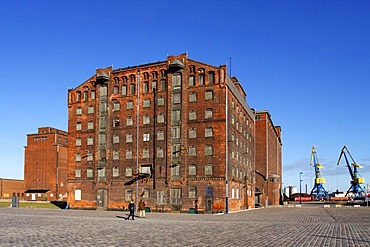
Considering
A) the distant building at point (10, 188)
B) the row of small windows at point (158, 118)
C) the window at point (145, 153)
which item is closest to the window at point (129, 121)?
the row of small windows at point (158, 118)

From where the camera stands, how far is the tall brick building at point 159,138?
54625 millimetres

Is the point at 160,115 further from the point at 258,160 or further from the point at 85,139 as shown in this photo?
the point at 258,160

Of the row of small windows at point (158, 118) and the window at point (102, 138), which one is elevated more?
the row of small windows at point (158, 118)

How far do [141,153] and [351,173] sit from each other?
130 metres

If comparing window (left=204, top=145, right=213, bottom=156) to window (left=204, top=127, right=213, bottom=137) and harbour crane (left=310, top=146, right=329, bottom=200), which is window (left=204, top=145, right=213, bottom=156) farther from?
harbour crane (left=310, top=146, right=329, bottom=200)

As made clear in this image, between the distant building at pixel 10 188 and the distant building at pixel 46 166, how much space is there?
1122 centimetres

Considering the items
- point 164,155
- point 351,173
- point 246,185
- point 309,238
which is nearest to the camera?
point 309,238

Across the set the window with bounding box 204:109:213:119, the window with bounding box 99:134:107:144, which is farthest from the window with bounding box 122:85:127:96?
the window with bounding box 204:109:213:119

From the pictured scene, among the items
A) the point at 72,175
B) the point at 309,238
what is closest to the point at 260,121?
the point at 72,175

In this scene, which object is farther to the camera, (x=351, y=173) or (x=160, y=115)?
(x=351, y=173)

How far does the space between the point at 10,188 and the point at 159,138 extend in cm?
6846

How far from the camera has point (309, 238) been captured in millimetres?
20844

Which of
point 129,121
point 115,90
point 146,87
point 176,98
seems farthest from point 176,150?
point 115,90

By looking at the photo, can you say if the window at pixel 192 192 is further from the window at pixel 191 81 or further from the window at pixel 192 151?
the window at pixel 191 81
